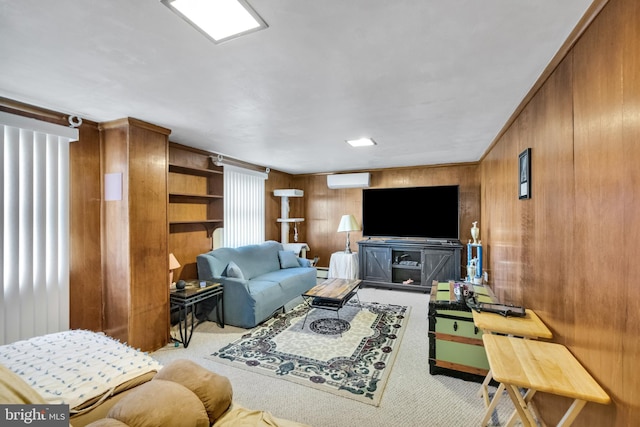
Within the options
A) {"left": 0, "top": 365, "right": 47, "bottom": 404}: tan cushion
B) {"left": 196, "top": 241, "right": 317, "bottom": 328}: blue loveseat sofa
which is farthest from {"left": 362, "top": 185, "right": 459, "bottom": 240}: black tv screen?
{"left": 0, "top": 365, "right": 47, "bottom": 404}: tan cushion

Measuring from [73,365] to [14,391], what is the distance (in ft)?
2.71

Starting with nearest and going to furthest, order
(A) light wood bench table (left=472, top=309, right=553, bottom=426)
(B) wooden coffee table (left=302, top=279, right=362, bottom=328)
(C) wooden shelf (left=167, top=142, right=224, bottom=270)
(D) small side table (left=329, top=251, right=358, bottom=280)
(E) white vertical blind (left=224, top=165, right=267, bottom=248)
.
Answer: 1. (A) light wood bench table (left=472, top=309, right=553, bottom=426)
2. (B) wooden coffee table (left=302, top=279, right=362, bottom=328)
3. (C) wooden shelf (left=167, top=142, right=224, bottom=270)
4. (E) white vertical blind (left=224, top=165, right=267, bottom=248)
5. (D) small side table (left=329, top=251, right=358, bottom=280)

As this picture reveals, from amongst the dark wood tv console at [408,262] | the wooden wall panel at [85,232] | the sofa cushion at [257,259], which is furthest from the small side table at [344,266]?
the wooden wall panel at [85,232]

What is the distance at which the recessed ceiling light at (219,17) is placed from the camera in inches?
47.9

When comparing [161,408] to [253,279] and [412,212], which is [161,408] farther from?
[412,212]

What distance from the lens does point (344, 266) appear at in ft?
18.3

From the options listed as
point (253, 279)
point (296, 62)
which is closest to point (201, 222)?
point (253, 279)

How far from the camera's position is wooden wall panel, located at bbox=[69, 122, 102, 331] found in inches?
107

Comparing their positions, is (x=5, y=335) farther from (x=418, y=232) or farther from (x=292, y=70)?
(x=418, y=232)

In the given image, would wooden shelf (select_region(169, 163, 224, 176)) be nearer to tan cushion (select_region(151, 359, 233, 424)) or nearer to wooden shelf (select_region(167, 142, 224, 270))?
wooden shelf (select_region(167, 142, 224, 270))

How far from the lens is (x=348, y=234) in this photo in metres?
5.95

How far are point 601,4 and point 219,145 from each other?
3.70 meters

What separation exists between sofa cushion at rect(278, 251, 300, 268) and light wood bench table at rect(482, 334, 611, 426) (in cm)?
371

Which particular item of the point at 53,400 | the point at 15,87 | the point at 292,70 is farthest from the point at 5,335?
the point at 292,70
